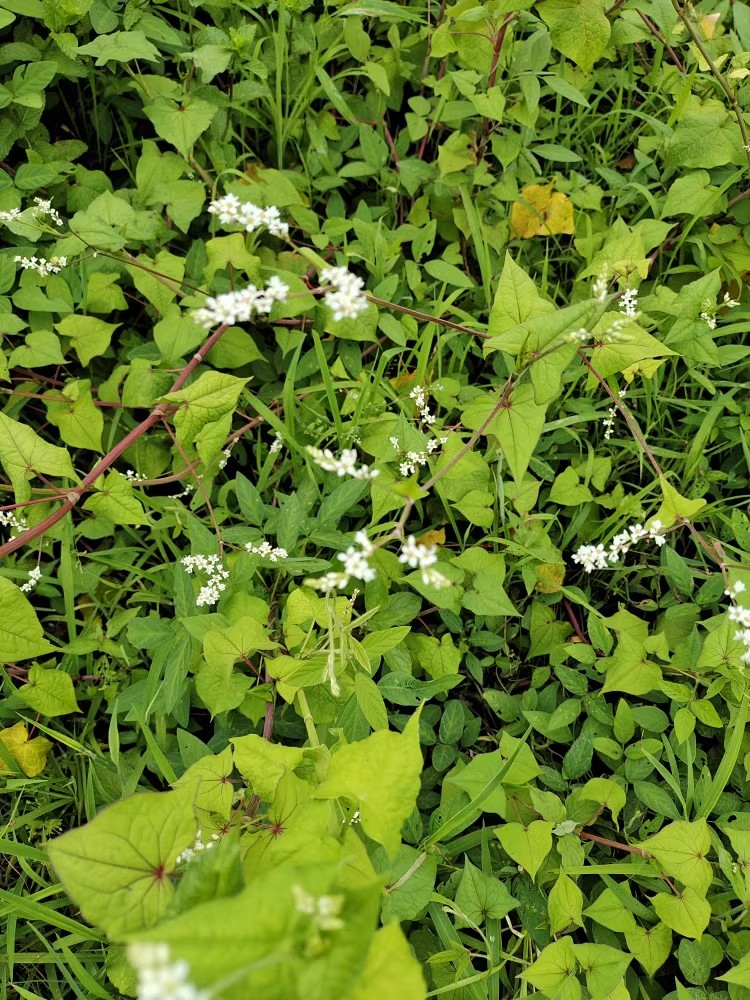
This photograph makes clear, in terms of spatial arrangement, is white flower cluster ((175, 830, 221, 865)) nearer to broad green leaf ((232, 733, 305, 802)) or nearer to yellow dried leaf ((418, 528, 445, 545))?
broad green leaf ((232, 733, 305, 802))

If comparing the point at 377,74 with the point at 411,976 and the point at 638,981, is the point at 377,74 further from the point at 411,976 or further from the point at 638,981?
the point at 638,981

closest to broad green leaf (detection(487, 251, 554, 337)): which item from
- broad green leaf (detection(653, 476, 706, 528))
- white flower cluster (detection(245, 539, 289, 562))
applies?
broad green leaf (detection(653, 476, 706, 528))

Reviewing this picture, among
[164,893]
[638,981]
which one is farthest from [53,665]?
[638,981]

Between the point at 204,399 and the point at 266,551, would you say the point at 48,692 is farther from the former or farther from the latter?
the point at 204,399

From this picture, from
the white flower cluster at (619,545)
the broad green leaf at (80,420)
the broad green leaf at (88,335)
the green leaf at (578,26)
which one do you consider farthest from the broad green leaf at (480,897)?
the green leaf at (578,26)

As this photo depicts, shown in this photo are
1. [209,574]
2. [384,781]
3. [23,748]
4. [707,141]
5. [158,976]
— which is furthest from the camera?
[707,141]

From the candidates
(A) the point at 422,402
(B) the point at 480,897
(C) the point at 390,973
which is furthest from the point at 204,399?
(B) the point at 480,897
